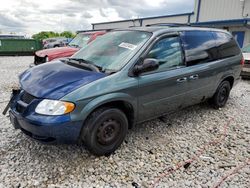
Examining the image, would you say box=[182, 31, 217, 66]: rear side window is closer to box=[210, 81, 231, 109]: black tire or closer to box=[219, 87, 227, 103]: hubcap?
box=[210, 81, 231, 109]: black tire

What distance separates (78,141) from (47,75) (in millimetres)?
997

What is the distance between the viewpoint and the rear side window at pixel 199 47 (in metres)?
3.96

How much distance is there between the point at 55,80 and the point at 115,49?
3.63 feet

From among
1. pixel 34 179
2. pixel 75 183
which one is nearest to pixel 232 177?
pixel 75 183

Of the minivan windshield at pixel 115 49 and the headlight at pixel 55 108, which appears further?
the minivan windshield at pixel 115 49

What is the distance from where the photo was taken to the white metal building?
52.5 ft

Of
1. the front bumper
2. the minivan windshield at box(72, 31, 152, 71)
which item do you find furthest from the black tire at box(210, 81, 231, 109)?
the front bumper

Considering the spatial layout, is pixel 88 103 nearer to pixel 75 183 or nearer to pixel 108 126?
pixel 108 126

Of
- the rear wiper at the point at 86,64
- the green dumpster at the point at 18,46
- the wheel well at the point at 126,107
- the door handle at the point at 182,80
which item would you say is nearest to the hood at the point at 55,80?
the rear wiper at the point at 86,64

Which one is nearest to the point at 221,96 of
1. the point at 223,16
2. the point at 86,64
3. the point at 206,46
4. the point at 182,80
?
the point at 206,46

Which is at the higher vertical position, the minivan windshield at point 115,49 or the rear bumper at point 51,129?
the minivan windshield at point 115,49

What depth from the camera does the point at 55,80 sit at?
9.48 feet

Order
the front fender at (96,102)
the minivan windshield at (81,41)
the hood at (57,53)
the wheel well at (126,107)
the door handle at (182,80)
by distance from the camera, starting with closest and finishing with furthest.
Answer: the front fender at (96,102), the wheel well at (126,107), the door handle at (182,80), the hood at (57,53), the minivan windshield at (81,41)

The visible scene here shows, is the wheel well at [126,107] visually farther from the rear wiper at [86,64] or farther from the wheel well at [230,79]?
the wheel well at [230,79]
